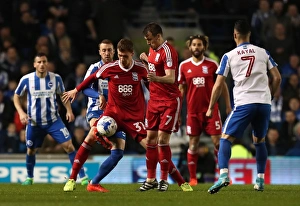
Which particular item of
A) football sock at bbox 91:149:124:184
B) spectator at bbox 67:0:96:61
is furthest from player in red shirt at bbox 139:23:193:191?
spectator at bbox 67:0:96:61

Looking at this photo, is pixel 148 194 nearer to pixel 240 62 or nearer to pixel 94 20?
pixel 240 62

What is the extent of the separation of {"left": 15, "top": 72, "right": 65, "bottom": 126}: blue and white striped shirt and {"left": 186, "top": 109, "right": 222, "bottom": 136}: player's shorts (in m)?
2.31

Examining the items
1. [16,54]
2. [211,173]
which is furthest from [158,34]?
[16,54]

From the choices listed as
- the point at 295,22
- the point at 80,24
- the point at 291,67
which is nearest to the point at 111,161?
the point at 291,67

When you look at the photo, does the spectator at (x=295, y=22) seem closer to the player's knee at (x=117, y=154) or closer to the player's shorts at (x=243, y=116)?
the player's shorts at (x=243, y=116)

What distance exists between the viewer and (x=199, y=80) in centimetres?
1534

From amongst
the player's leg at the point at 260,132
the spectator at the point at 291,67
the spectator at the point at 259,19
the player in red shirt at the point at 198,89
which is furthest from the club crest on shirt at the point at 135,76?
the spectator at the point at 259,19

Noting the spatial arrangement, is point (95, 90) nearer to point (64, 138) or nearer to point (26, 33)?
point (64, 138)

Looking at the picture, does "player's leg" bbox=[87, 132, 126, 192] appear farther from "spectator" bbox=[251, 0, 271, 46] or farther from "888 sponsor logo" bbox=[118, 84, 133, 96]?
"spectator" bbox=[251, 0, 271, 46]

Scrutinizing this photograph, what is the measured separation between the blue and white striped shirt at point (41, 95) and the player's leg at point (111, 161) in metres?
2.97

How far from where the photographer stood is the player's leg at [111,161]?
41.0ft

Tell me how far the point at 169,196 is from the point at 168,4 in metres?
13.0

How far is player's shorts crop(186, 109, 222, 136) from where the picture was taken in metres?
15.4

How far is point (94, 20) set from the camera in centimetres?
2270
